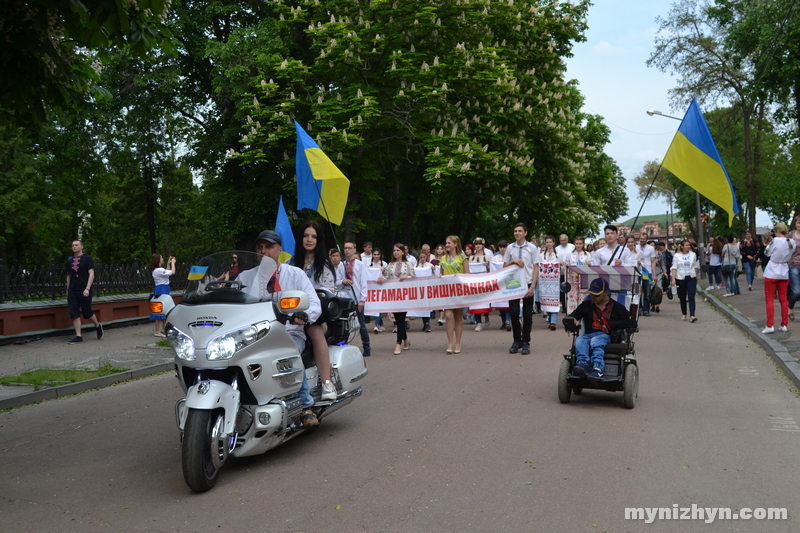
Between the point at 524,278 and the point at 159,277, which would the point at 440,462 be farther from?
the point at 159,277

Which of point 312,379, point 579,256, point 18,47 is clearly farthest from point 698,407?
point 579,256

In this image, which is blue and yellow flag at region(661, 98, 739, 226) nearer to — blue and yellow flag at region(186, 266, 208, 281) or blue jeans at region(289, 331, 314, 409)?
blue jeans at region(289, 331, 314, 409)

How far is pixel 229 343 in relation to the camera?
558cm

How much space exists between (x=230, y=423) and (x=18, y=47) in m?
3.75

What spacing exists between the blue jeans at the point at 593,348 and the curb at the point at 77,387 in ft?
21.7

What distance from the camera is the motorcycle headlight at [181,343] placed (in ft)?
18.4

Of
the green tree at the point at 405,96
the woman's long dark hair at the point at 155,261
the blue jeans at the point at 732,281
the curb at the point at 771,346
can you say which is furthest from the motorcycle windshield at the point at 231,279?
the blue jeans at the point at 732,281

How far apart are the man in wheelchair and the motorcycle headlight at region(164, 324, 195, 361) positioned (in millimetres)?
4322

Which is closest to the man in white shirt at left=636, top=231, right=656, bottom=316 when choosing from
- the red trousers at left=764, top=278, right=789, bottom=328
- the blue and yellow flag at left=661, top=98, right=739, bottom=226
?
the red trousers at left=764, top=278, right=789, bottom=328

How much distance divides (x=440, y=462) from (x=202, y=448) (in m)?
1.87

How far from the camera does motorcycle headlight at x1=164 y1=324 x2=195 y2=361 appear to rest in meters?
5.59

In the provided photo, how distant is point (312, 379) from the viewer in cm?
692

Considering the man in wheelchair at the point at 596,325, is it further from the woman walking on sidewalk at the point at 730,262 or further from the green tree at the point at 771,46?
the green tree at the point at 771,46

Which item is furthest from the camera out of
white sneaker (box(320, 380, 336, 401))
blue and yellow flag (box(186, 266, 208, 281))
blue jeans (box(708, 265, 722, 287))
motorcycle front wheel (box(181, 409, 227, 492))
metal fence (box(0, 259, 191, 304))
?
blue jeans (box(708, 265, 722, 287))
